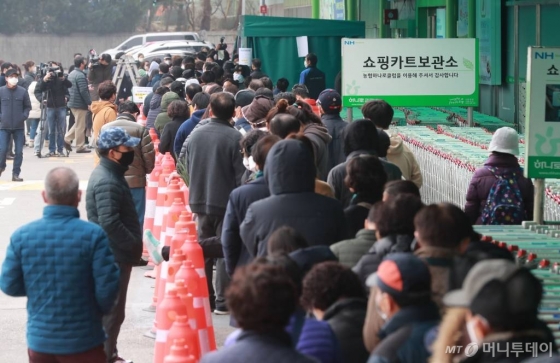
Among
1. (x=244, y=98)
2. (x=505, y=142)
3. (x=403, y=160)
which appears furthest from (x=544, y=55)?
(x=244, y=98)

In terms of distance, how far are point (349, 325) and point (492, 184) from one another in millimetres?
3875

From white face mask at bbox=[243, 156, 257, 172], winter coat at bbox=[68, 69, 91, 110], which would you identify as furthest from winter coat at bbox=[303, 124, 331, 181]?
winter coat at bbox=[68, 69, 91, 110]

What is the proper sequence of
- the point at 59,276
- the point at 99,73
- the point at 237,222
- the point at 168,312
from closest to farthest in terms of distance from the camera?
the point at 59,276 < the point at 168,312 < the point at 237,222 < the point at 99,73

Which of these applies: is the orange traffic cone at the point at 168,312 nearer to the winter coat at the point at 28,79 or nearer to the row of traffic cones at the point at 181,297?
the row of traffic cones at the point at 181,297

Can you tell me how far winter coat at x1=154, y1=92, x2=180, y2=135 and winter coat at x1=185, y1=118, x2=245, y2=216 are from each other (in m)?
5.27

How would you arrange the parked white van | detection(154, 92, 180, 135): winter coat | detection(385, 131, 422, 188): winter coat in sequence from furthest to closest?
the parked white van
detection(154, 92, 180, 135): winter coat
detection(385, 131, 422, 188): winter coat

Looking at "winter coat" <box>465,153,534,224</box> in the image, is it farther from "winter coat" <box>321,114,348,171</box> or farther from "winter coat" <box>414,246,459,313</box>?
"winter coat" <box>414,246,459,313</box>

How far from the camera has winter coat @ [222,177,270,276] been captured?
7438mm

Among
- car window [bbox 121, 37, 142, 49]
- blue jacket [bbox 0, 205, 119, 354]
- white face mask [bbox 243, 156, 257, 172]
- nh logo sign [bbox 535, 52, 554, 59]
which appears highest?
car window [bbox 121, 37, 142, 49]

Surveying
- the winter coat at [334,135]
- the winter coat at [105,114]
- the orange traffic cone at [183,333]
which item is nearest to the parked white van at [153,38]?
the winter coat at [105,114]

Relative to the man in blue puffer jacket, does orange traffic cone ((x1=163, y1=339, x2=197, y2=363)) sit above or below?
below

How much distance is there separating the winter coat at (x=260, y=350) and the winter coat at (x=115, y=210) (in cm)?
406

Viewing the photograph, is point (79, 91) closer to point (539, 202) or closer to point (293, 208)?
point (539, 202)

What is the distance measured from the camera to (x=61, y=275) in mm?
6492
